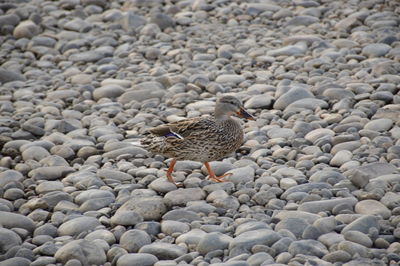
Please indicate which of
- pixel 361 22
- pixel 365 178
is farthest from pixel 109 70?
pixel 365 178

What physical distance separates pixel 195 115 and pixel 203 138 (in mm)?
1592

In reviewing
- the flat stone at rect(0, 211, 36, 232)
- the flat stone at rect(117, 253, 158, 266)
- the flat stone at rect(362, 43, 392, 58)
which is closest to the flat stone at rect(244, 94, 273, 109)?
the flat stone at rect(362, 43, 392, 58)

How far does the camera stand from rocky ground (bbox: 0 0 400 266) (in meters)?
5.44

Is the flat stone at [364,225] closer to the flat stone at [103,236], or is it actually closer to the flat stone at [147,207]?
the flat stone at [147,207]

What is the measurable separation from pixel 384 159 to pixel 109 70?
505 cm

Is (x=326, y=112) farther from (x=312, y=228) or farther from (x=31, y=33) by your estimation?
(x=31, y=33)

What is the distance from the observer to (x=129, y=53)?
10875mm

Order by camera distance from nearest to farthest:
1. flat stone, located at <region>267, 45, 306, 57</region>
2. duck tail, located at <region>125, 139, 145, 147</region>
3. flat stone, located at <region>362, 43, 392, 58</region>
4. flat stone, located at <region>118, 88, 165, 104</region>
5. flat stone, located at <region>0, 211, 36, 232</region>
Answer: flat stone, located at <region>0, 211, 36, 232</region> → duck tail, located at <region>125, 139, 145, 147</region> → flat stone, located at <region>118, 88, 165, 104</region> → flat stone, located at <region>362, 43, 392, 58</region> → flat stone, located at <region>267, 45, 306, 57</region>

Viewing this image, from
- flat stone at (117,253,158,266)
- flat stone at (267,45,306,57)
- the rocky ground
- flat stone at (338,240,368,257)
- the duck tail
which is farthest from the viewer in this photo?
flat stone at (267,45,306,57)

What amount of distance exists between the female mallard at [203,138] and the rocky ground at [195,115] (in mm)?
265

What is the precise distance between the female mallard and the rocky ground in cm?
27

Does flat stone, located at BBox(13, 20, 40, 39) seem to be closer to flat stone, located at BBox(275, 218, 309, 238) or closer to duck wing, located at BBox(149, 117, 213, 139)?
duck wing, located at BBox(149, 117, 213, 139)

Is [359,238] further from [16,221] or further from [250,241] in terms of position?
[16,221]

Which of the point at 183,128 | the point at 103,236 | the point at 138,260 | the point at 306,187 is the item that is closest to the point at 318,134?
the point at 306,187
